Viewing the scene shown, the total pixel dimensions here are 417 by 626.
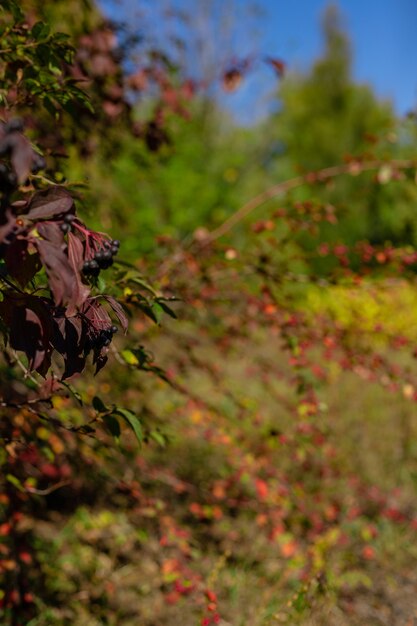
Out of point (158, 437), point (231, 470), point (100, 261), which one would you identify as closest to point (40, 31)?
point (100, 261)

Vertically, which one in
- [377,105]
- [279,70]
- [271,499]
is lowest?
[271,499]

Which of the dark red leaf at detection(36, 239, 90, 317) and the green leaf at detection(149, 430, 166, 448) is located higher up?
the dark red leaf at detection(36, 239, 90, 317)

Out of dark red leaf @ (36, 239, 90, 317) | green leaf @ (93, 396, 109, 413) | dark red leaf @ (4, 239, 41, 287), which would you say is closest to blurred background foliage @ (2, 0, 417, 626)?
green leaf @ (93, 396, 109, 413)

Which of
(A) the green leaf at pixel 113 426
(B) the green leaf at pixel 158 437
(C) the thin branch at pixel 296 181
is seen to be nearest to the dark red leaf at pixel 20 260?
(A) the green leaf at pixel 113 426

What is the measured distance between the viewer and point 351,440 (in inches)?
199

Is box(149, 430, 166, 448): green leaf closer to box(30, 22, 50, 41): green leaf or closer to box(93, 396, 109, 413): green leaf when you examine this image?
box(93, 396, 109, 413): green leaf

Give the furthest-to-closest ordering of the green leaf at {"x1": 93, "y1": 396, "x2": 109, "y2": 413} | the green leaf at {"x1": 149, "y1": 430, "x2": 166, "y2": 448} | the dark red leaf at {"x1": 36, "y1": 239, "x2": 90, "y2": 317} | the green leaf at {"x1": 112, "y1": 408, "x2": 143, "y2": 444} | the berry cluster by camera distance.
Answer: the green leaf at {"x1": 149, "y1": 430, "x2": 166, "y2": 448} < the green leaf at {"x1": 93, "y1": 396, "x2": 109, "y2": 413} < the green leaf at {"x1": 112, "y1": 408, "x2": 143, "y2": 444} < the berry cluster < the dark red leaf at {"x1": 36, "y1": 239, "x2": 90, "y2": 317}

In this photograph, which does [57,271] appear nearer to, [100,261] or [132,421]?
[100,261]

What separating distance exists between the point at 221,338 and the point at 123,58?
5.18ft

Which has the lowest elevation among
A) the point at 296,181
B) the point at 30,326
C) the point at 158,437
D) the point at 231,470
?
the point at 231,470

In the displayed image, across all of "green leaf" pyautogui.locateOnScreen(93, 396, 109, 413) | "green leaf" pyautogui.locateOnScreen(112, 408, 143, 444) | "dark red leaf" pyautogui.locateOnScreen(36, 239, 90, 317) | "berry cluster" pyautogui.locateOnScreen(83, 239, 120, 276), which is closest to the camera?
"dark red leaf" pyautogui.locateOnScreen(36, 239, 90, 317)

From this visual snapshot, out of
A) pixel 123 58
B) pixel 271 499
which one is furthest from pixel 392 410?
pixel 123 58

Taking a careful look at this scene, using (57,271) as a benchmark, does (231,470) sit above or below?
below

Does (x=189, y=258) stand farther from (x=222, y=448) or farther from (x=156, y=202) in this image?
(x=156, y=202)
